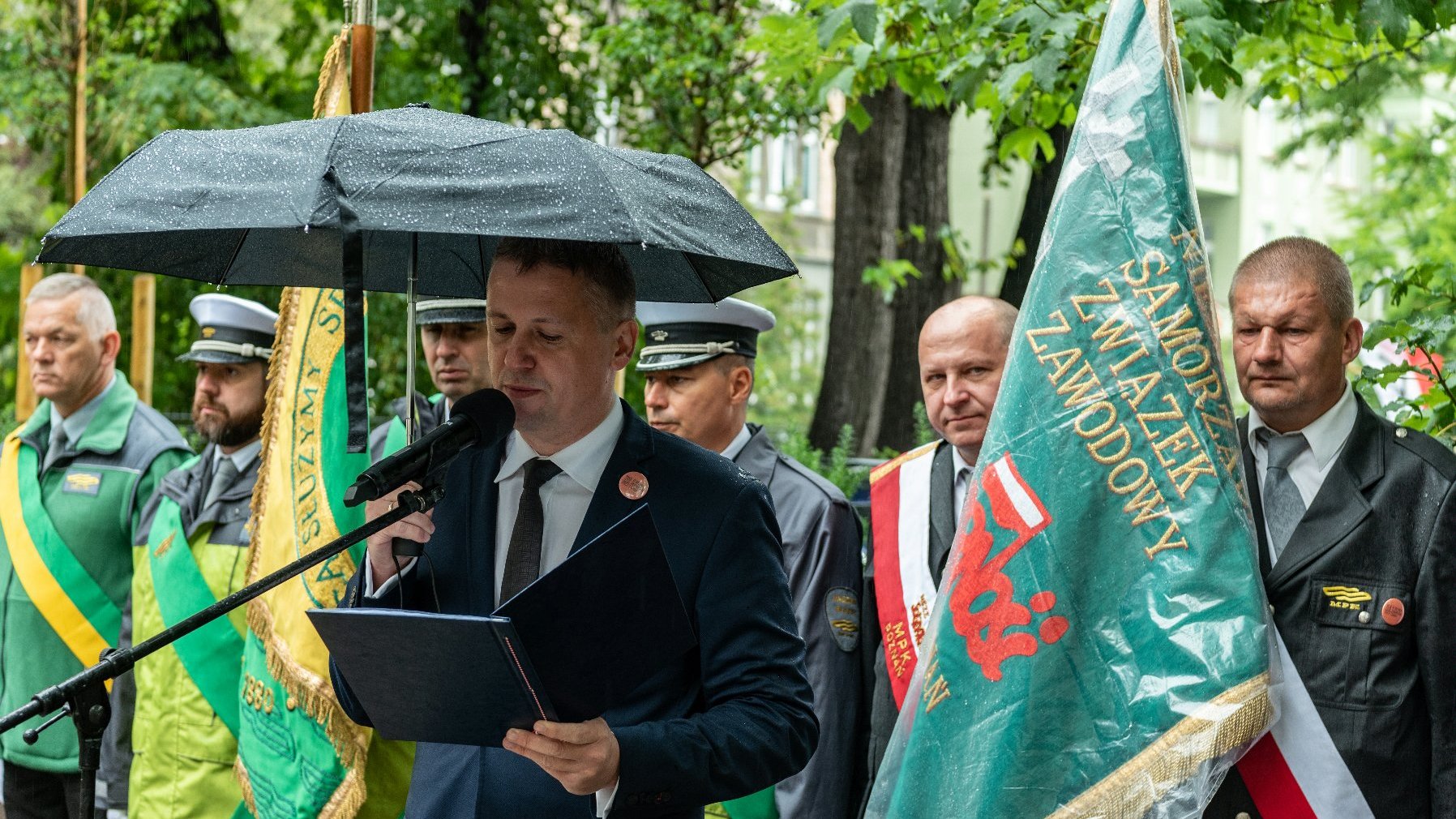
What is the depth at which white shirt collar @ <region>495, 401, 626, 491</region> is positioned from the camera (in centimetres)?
295

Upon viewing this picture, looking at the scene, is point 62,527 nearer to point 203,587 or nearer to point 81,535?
point 81,535

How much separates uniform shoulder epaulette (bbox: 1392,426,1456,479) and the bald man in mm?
1023

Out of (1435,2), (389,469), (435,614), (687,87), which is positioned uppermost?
(687,87)

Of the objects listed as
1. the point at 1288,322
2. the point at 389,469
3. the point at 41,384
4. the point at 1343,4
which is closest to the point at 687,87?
the point at 41,384

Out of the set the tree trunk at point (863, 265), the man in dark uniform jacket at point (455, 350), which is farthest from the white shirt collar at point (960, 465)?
the tree trunk at point (863, 265)

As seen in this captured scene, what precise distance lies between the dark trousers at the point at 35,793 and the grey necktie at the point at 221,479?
4.06 feet

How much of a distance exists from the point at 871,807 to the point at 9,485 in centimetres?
387

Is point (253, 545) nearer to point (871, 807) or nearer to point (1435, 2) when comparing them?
point (871, 807)

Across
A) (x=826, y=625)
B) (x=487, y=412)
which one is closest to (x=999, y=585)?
(x=826, y=625)

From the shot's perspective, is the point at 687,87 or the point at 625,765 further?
the point at 687,87

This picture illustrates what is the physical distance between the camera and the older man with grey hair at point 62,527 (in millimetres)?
5605

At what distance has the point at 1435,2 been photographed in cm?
448

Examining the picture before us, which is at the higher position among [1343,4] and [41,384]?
[1343,4]

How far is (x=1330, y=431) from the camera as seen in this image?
147 inches
